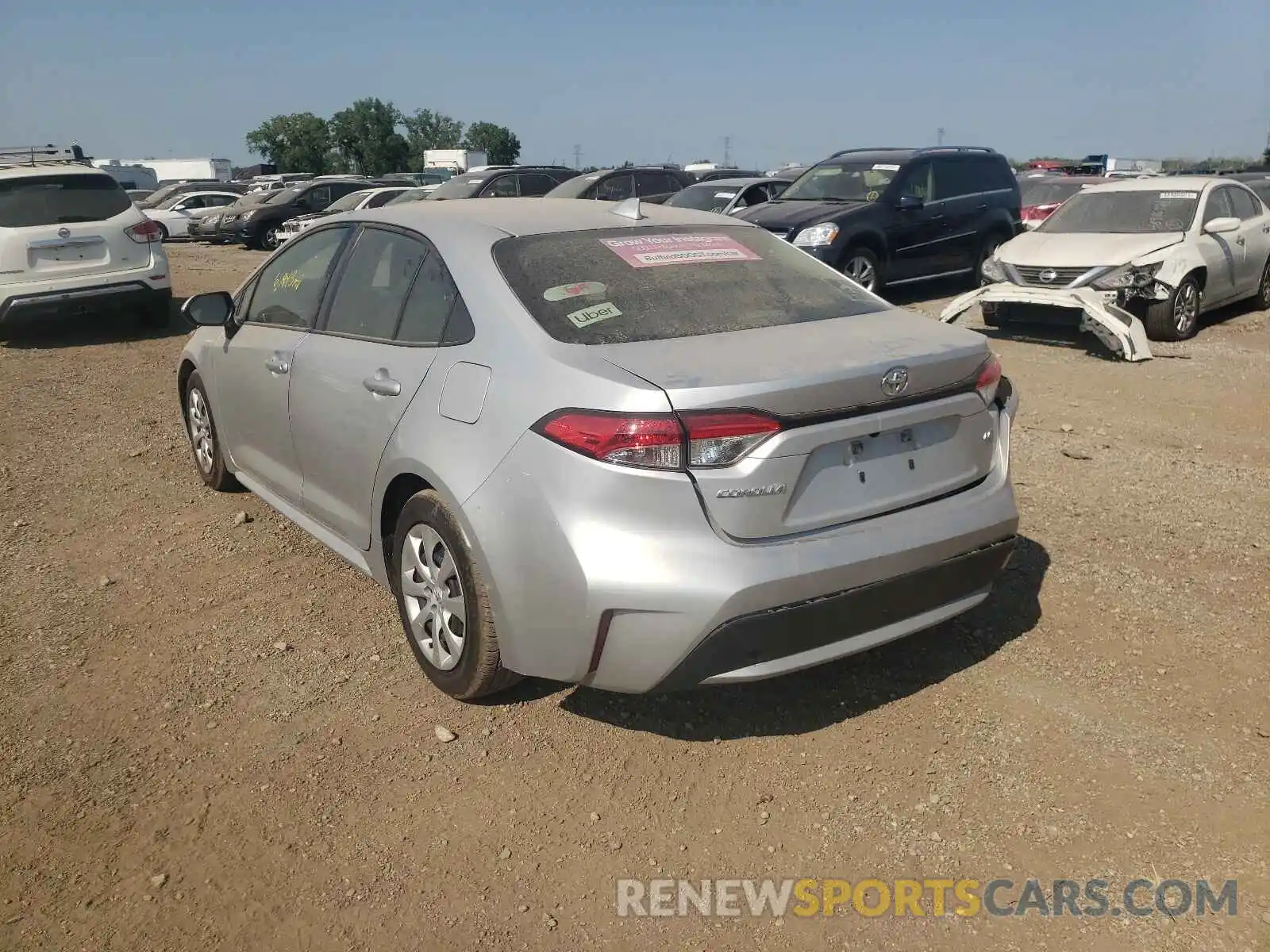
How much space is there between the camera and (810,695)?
349 cm

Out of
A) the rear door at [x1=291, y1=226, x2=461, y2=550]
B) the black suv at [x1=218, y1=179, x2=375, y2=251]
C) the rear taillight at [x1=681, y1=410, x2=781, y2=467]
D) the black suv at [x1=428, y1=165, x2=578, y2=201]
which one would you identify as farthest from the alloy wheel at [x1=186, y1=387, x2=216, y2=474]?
the black suv at [x1=218, y1=179, x2=375, y2=251]

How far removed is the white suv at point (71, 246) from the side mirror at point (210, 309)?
6.30 meters

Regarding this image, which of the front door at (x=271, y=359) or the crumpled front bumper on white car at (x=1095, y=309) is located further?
the crumpled front bumper on white car at (x=1095, y=309)

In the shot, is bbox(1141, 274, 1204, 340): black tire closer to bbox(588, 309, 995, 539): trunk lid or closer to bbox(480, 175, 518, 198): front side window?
bbox(588, 309, 995, 539): trunk lid

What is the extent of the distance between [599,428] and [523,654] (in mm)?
744

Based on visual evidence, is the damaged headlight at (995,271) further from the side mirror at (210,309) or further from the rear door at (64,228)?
the rear door at (64,228)

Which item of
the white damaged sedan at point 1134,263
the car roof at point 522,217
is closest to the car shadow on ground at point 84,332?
→ the car roof at point 522,217

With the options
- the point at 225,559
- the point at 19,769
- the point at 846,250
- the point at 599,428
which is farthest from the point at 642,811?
the point at 846,250

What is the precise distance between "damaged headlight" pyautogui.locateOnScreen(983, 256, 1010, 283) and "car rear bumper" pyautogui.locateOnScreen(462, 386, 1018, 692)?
24.1 ft

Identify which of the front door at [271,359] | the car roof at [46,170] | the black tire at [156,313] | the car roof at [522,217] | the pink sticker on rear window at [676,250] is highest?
the car roof at [46,170]

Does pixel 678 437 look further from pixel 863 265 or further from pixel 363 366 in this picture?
pixel 863 265

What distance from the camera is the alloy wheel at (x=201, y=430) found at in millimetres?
5461

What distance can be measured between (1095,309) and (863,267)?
3121mm

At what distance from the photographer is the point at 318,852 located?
110 inches
